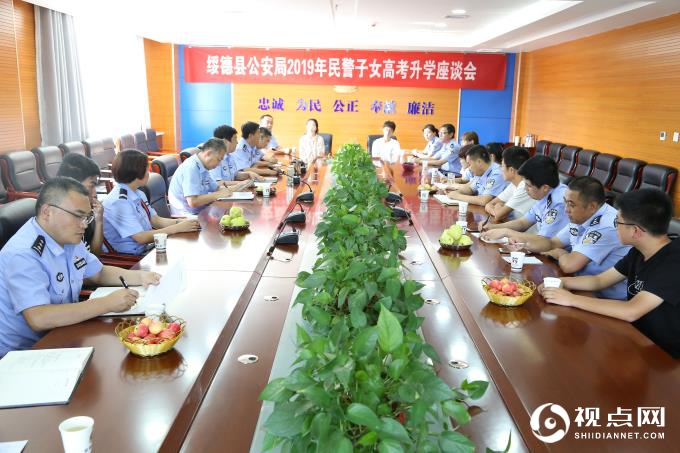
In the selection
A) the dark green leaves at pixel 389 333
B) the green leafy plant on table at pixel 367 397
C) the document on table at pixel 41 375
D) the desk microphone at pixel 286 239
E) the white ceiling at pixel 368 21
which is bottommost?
the desk microphone at pixel 286 239

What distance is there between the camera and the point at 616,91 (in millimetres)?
5996

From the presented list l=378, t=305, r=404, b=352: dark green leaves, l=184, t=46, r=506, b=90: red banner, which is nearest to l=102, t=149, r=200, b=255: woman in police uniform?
l=378, t=305, r=404, b=352: dark green leaves

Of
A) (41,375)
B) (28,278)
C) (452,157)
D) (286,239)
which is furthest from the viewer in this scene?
(452,157)

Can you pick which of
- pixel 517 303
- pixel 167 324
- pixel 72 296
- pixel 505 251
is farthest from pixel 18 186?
pixel 517 303

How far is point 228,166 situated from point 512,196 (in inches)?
102

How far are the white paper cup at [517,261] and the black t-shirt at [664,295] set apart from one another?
0.47 meters

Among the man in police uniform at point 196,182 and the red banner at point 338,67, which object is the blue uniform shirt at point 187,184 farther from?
the red banner at point 338,67

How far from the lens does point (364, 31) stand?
7.41 metres

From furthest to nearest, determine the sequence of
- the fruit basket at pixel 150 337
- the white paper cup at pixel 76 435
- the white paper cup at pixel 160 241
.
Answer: the white paper cup at pixel 160 241
the fruit basket at pixel 150 337
the white paper cup at pixel 76 435

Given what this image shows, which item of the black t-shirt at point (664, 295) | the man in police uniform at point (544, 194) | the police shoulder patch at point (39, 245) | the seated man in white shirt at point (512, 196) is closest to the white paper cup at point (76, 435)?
the police shoulder patch at point (39, 245)

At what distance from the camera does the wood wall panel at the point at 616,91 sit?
512 cm

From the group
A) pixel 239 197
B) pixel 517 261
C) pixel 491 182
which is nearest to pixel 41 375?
pixel 517 261

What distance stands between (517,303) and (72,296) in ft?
5.12

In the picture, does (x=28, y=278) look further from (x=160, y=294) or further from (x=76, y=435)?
(x=76, y=435)
